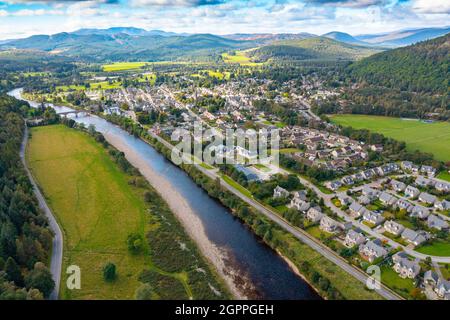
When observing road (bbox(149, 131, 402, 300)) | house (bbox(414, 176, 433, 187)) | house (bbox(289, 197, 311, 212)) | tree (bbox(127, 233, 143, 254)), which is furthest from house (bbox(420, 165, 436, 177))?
tree (bbox(127, 233, 143, 254))

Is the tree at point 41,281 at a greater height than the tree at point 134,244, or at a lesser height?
greater

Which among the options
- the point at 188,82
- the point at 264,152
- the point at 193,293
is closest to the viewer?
the point at 193,293

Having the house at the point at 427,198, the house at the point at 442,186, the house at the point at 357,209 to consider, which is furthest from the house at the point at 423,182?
the house at the point at 357,209

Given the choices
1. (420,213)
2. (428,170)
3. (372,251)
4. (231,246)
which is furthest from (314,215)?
(428,170)

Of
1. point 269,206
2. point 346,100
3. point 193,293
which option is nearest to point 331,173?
point 269,206

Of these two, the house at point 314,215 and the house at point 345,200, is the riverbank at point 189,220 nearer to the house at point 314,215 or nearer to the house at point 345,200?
the house at point 314,215
